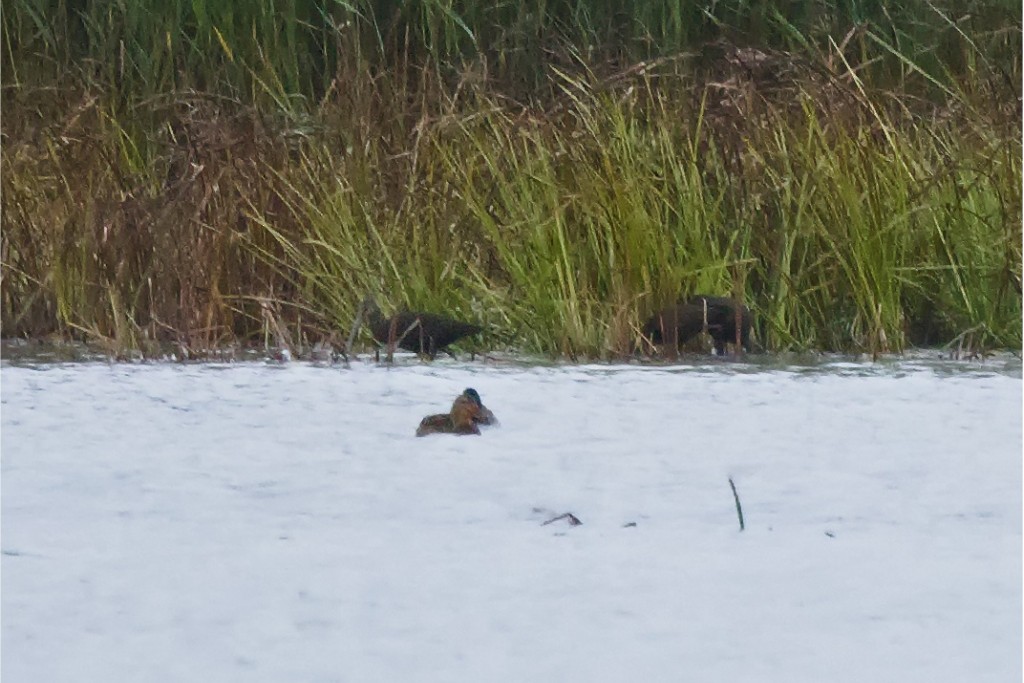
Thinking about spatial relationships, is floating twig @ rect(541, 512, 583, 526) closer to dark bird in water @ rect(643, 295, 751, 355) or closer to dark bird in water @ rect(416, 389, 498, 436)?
dark bird in water @ rect(416, 389, 498, 436)

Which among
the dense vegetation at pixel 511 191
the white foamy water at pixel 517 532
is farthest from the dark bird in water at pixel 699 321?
the white foamy water at pixel 517 532

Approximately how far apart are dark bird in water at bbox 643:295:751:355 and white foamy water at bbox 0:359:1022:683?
0.59 m

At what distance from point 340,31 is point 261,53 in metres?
0.32

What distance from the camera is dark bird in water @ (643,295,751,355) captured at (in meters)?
4.41

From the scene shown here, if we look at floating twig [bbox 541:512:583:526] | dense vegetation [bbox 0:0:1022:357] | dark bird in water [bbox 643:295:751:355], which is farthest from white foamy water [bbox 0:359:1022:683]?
dense vegetation [bbox 0:0:1022:357]

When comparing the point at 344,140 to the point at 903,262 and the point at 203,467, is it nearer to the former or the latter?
the point at 903,262

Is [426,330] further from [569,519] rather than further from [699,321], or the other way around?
[569,519]

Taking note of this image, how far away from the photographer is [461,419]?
316cm

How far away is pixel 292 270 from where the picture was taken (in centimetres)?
514

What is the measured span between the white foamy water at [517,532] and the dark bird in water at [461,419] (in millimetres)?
39

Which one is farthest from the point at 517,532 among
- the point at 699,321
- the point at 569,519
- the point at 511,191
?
the point at 511,191

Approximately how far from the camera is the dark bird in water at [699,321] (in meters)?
4.41

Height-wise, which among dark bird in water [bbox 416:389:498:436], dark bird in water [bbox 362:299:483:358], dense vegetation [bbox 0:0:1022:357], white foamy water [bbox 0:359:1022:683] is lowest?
white foamy water [bbox 0:359:1022:683]

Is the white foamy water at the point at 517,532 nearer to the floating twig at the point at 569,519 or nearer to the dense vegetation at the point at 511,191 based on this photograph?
the floating twig at the point at 569,519
